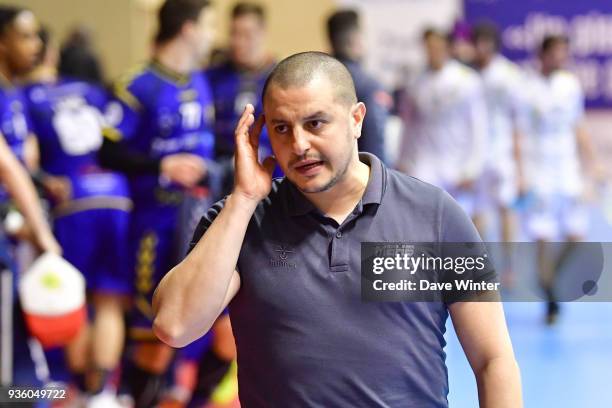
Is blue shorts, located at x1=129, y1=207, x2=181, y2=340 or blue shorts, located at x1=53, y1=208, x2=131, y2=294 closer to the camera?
blue shorts, located at x1=129, y1=207, x2=181, y2=340

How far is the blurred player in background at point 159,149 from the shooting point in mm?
5672

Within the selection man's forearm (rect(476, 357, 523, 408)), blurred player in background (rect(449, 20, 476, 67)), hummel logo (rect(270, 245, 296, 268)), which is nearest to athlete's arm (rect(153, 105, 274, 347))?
hummel logo (rect(270, 245, 296, 268))

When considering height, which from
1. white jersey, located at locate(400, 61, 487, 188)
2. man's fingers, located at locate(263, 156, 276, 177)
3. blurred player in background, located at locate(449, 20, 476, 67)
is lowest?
man's fingers, located at locate(263, 156, 276, 177)

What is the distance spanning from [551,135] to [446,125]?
43.9 inches

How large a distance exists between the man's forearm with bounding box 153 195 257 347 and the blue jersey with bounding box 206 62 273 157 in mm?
3756

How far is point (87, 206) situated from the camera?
621 cm

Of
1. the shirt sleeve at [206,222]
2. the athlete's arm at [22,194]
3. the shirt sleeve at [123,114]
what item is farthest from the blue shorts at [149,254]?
the shirt sleeve at [206,222]

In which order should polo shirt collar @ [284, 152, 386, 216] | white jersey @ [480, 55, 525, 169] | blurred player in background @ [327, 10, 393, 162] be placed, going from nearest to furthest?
polo shirt collar @ [284, 152, 386, 216]
blurred player in background @ [327, 10, 393, 162]
white jersey @ [480, 55, 525, 169]

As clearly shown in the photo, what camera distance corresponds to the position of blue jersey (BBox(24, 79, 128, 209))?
6289 millimetres

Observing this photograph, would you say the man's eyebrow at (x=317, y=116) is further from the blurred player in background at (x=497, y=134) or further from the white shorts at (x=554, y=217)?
the blurred player in background at (x=497, y=134)

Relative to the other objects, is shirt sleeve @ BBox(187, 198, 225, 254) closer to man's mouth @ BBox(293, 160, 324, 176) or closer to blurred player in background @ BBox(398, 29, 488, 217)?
man's mouth @ BBox(293, 160, 324, 176)

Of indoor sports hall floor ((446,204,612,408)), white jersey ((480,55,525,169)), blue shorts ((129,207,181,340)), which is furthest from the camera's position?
white jersey ((480,55,525,169))

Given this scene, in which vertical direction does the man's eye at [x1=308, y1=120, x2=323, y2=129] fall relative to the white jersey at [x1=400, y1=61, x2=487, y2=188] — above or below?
below

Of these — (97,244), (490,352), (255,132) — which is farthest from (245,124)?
(97,244)
